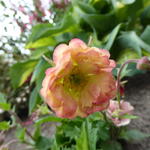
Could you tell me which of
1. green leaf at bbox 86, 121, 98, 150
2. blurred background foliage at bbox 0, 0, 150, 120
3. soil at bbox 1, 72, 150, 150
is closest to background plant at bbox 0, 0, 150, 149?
blurred background foliage at bbox 0, 0, 150, 120

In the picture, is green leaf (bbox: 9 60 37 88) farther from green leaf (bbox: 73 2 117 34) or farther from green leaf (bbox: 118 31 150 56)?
green leaf (bbox: 118 31 150 56)

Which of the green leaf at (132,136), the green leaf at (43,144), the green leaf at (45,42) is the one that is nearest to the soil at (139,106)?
the green leaf at (132,136)

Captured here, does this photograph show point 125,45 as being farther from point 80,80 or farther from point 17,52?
point 80,80

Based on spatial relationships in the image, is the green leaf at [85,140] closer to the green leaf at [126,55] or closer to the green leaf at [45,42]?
the green leaf at [126,55]

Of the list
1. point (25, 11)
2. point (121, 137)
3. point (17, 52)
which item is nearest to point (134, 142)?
point (121, 137)

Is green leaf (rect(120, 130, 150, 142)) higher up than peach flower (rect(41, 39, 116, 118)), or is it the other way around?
peach flower (rect(41, 39, 116, 118))
